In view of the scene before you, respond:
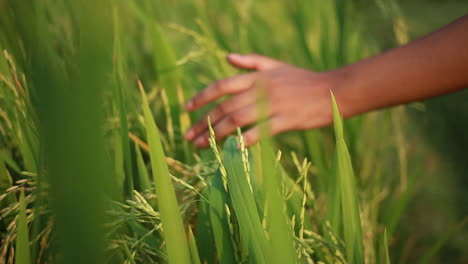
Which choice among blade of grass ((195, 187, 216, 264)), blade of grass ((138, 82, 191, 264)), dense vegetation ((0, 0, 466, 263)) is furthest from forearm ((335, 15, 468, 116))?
blade of grass ((138, 82, 191, 264))

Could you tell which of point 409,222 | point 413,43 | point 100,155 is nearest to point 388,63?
point 413,43

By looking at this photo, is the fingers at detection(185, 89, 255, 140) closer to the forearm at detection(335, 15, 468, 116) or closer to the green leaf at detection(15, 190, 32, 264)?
the forearm at detection(335, 15, 468, 116)

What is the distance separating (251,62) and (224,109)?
0.54 ft

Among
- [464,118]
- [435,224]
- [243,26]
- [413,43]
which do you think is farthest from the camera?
[464,118]

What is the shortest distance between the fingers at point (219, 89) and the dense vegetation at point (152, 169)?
49mm

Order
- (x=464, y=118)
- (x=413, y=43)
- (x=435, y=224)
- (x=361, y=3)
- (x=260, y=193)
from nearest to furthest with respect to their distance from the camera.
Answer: (x=260, y=193), (x=413, y=43), (x=435, y=224), (x=464, y=118), (x=361, y=3)

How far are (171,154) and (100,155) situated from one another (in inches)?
24.2

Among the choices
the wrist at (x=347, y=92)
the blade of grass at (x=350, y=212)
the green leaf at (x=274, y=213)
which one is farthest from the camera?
the wrist at (x=347, y=92)

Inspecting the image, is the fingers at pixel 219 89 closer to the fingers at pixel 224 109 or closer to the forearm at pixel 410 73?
the fingers at pixel 224 109

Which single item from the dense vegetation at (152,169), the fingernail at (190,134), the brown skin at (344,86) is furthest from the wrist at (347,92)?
the fingernail at (190,134)

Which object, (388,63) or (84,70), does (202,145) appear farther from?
(84,70)

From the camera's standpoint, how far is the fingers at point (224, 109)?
88 centimetres

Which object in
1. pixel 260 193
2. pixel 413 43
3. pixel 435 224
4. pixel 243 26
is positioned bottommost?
pixel 435 224

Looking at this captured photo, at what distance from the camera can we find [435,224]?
1.17 meters
